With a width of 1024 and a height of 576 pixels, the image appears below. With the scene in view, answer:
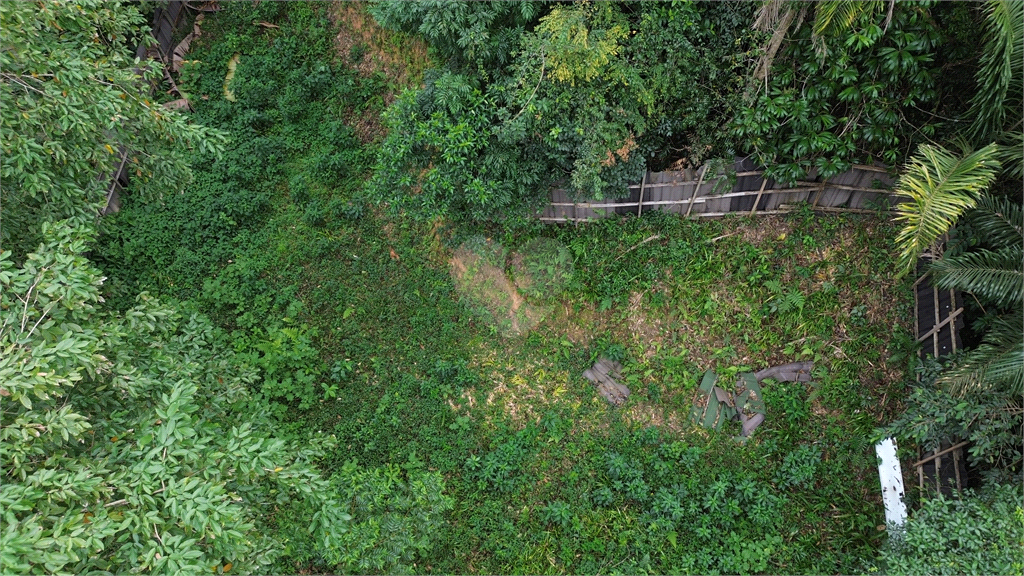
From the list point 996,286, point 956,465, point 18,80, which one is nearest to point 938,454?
point 956,465

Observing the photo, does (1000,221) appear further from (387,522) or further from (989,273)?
(387,522)

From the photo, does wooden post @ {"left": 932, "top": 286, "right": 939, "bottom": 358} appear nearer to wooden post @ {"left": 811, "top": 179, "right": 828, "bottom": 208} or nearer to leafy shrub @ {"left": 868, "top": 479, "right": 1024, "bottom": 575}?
leafy shrub @ {"left": 868, "top": 479, "right": 1024, "bottom": 575}

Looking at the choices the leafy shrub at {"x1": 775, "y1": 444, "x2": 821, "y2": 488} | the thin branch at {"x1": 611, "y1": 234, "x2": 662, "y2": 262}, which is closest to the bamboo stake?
the thin branch at {"x1": 611, "y1": 234, "x2": 662, "y2": 262}

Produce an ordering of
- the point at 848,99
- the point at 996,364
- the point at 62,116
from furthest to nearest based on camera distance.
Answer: the point at 848,99 → the point at 996,364 → the point at 62,116

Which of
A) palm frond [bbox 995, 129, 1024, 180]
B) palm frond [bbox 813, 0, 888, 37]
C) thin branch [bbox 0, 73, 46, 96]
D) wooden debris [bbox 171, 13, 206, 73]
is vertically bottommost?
thin branch [bbox 0, 73, 46, 96]

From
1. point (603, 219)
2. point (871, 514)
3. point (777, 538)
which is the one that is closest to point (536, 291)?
point (603, 219)

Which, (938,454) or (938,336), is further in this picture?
(938,336)
